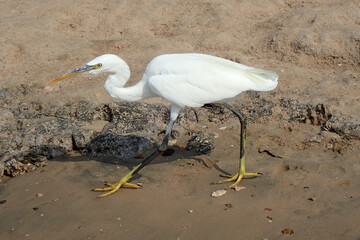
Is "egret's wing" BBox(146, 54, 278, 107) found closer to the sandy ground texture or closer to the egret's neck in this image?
the egret's neck

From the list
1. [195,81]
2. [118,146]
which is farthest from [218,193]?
[118,146]

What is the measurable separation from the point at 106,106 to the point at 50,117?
717 millimetres

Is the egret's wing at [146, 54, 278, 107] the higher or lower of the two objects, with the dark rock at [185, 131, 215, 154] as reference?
higher

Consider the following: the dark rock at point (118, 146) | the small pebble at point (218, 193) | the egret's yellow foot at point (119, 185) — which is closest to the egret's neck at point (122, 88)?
the dark rock at point (118, 146)

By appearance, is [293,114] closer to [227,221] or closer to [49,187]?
[227,221]

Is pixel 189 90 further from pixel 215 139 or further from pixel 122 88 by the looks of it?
pixel 215 139

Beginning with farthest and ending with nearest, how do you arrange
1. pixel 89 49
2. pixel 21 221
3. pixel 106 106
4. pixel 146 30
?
pixel 146 30 → pixel 89 49 → pixel 106 106 → pixel 21 221

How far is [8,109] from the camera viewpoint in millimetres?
5941

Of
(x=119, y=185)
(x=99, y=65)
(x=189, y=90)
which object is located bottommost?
(x=119, y=185)

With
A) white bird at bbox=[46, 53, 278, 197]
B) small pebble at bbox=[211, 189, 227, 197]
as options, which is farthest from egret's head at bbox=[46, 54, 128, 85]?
small pebble at bbox=[211, 189, 227, 197]

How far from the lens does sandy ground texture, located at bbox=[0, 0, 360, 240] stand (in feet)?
12.9

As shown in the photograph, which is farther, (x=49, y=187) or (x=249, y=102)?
(x=249, y=102)

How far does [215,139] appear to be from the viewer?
5.30 m

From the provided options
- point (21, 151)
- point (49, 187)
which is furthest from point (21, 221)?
point (21, 151)
